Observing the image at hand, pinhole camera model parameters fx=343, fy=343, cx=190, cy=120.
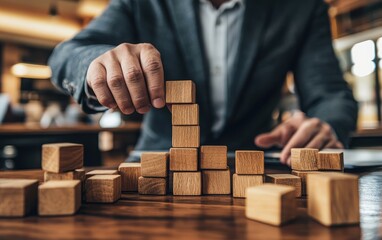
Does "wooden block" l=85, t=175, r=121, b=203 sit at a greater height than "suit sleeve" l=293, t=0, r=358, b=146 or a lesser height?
lesser

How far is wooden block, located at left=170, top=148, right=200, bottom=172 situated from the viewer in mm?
756

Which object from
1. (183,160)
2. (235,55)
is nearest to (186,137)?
(183,160)

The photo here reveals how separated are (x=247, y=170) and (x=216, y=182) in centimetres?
8

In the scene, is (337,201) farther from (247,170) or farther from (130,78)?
(130,78)

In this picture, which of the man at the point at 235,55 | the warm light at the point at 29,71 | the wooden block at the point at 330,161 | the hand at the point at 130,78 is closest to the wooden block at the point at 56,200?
the hand at the point at 130,78

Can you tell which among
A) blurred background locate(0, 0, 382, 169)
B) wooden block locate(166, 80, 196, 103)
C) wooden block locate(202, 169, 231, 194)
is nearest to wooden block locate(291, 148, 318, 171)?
wooden block locate(202, 169, 231, 194)

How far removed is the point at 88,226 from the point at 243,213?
0.26 m

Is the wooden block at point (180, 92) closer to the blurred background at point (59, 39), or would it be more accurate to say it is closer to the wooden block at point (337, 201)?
the wooden block at point (337, 201)

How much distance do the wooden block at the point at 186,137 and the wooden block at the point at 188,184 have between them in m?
0.06

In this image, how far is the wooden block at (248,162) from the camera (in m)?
0.73

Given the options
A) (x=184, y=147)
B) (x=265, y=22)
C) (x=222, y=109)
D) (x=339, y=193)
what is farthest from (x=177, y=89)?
(x=265, y=22)

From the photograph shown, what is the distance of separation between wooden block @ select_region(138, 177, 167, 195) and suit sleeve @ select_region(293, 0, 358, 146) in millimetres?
1135

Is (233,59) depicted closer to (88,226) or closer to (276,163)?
(276,163)

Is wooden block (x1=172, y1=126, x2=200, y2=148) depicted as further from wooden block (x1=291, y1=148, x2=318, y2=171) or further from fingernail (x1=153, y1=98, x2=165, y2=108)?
wooden block (x1=291, y1=148, x2=318, y2=171)
